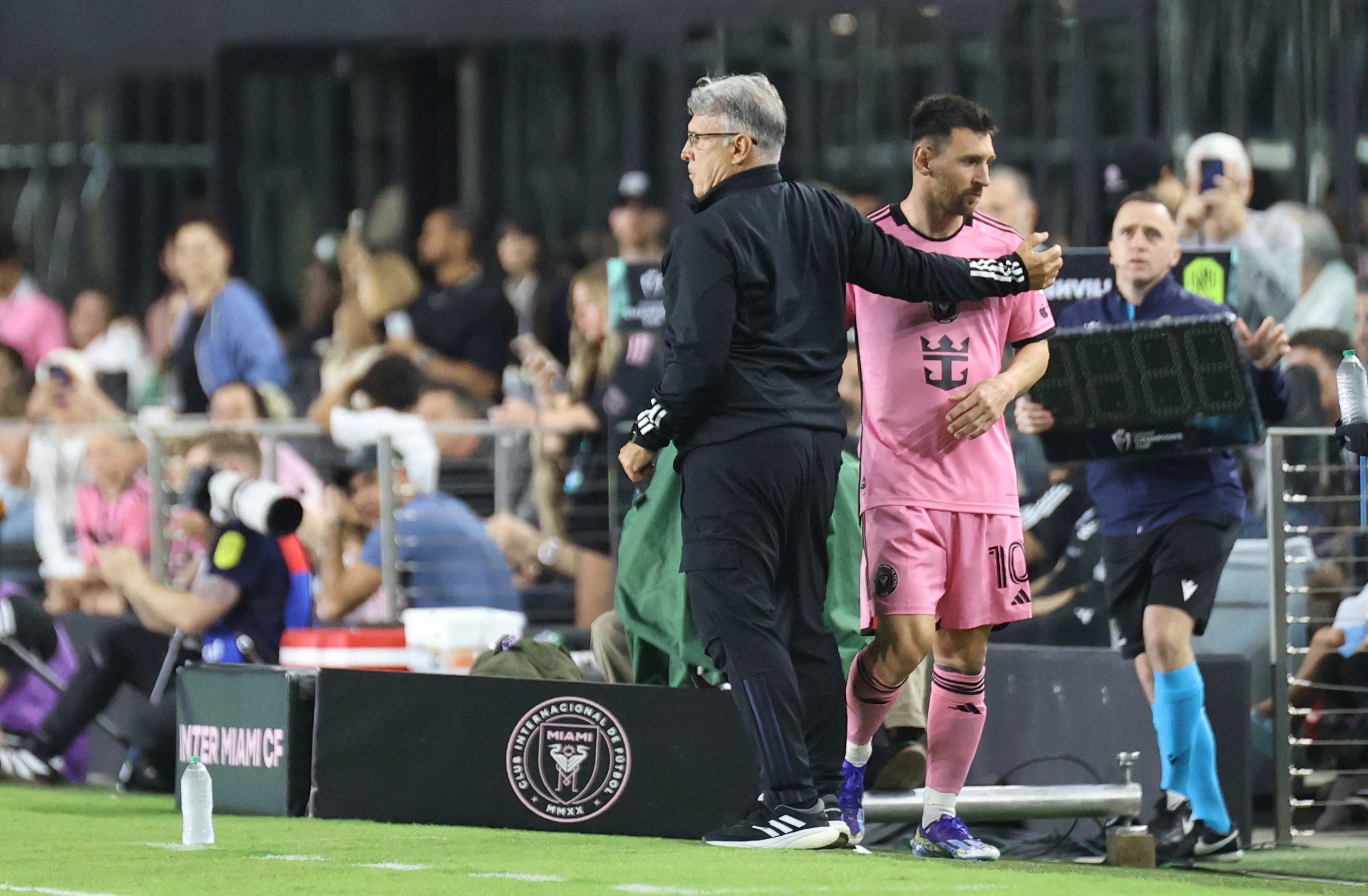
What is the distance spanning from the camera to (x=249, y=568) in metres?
9.34

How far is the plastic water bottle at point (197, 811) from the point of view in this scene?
6.76 metres

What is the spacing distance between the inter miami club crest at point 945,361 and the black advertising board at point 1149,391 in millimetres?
1232

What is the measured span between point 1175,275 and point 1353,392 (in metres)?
2.45

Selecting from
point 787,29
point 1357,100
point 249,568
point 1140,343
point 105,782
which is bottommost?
point 105,782

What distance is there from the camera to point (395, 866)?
20.2 ft

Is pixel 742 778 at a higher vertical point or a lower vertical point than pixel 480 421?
lower

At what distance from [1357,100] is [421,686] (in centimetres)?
635

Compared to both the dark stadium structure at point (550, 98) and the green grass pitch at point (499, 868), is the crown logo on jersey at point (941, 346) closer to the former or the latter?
the green grass pitch at point (499, 868)

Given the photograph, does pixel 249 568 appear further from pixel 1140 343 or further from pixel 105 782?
pixel 1140 343

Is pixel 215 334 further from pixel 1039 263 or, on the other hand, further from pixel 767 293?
pixel 1039 263

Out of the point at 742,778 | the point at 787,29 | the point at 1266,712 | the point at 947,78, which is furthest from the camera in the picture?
the point at 787,29

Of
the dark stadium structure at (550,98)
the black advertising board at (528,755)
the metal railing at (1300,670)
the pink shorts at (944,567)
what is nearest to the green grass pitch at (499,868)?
the black advertising board at (528,755)

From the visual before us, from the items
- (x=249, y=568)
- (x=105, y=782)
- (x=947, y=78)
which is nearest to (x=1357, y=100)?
(x=947, y=78)

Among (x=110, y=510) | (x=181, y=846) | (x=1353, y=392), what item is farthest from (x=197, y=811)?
(x=110, y=510)
